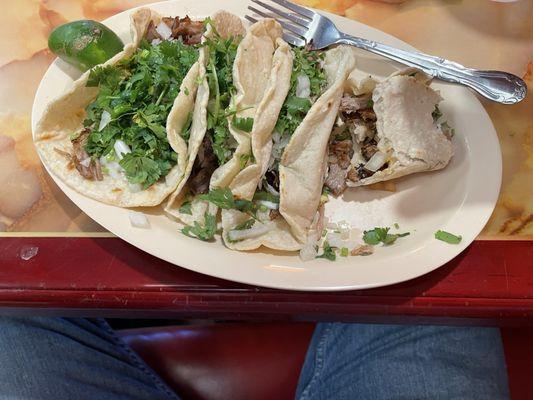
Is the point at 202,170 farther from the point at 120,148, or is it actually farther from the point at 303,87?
the point at 303,87

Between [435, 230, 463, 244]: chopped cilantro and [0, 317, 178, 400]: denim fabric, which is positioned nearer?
[435, 230, 463, 244]: chopped cilantro

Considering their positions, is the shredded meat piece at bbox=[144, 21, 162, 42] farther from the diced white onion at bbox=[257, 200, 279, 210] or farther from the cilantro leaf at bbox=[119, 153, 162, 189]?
the diced white onion at bbox=[257, 200, 279, 210]

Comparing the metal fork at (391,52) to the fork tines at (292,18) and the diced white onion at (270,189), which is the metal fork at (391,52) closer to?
the fork tines at (292,18)

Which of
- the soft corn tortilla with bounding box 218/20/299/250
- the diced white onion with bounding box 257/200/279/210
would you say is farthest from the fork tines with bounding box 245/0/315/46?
the diced white onion with bounding box 257/200/279/210

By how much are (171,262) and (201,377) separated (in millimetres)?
429

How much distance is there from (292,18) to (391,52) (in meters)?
0.31

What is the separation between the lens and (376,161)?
1294mm

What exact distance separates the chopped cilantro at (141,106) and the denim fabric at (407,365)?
0.66m

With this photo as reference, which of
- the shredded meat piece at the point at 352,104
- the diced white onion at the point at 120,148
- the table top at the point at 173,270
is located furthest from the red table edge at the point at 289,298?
the shredded meat piece at the point at 352,104

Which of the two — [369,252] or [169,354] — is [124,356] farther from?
[369,252]

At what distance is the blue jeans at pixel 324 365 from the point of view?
4.33 ft

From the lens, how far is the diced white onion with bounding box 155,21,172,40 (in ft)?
4.64

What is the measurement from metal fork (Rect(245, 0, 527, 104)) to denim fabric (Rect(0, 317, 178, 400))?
0.99 metres

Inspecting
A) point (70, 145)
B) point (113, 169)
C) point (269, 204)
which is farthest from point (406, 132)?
point (70, 145)
